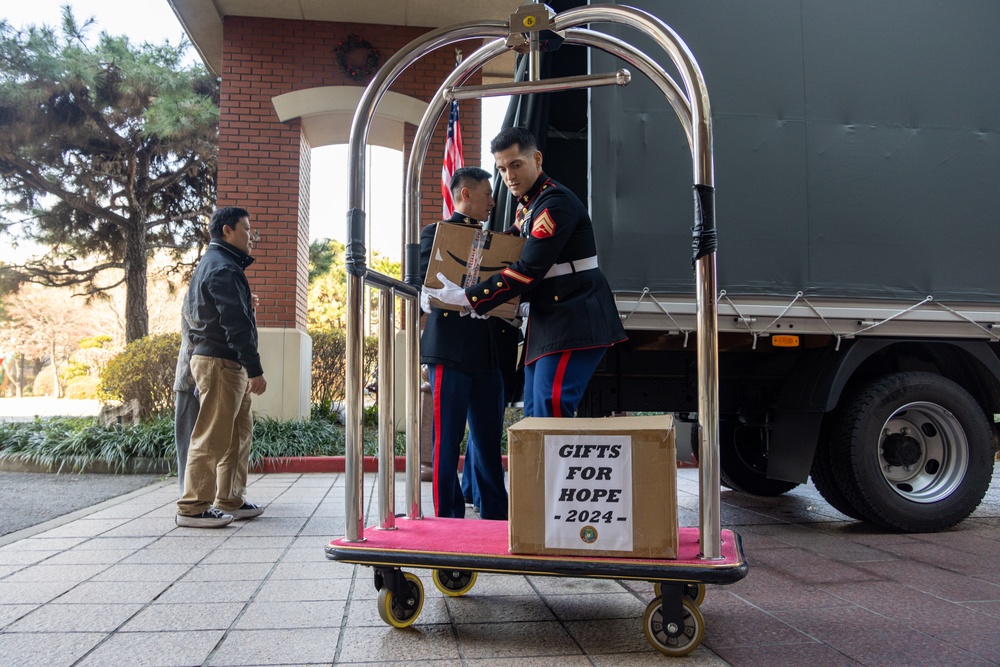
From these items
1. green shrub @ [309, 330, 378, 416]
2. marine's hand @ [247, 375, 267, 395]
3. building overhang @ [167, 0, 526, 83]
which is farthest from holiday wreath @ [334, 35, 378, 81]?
marine's hand @ [247, 375, 267, 395]

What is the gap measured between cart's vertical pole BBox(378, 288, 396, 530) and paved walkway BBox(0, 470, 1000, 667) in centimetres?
37

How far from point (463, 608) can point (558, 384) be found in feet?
2.92

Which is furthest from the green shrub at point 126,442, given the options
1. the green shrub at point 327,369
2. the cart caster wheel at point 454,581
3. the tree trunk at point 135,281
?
the tree trunk at point 135,281

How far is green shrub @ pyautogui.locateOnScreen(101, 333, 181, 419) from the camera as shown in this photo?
342 inches

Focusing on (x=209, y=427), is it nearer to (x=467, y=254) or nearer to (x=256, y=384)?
(x=256, y=384)

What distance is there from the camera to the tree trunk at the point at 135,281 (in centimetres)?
1445

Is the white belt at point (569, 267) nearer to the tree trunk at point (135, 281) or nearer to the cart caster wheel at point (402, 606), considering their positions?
the cart caster wheel at point (402, 606)

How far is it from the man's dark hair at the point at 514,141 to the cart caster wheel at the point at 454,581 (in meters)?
1.66

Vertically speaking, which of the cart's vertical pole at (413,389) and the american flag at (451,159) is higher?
the american flag at (451,159)

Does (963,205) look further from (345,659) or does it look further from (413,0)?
(413,0)

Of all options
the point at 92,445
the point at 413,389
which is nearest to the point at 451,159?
the point at 413,389

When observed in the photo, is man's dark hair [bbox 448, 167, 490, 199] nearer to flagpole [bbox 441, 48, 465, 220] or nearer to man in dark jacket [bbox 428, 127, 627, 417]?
flagpole [bbox 441, 48, 465, 220]

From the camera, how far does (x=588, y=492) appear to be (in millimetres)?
2416

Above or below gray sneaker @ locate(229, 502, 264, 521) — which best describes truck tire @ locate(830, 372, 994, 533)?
above
